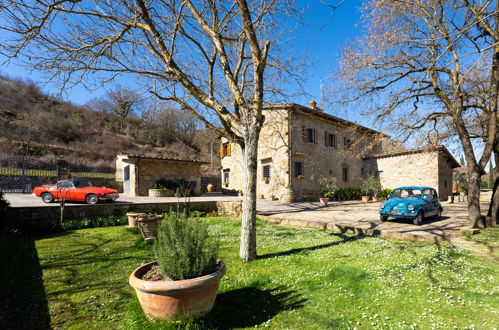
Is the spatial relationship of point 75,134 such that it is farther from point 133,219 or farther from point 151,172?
point 133,219

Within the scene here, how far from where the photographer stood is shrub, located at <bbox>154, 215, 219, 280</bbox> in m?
3.01

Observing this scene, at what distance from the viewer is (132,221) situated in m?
9.11

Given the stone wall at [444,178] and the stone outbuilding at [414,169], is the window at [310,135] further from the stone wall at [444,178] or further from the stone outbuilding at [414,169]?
the stone wall at [444,178]

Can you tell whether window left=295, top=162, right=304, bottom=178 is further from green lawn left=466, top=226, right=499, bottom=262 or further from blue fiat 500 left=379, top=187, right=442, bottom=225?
green lawn left=466, top=226, right=499, bottom=262

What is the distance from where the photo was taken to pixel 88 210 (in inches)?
379

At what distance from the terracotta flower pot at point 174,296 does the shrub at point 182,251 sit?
0.68 feet

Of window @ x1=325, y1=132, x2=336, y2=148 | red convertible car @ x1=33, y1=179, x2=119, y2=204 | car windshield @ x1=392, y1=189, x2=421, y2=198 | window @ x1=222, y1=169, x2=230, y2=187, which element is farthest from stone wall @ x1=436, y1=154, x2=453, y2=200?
red convertible car @ x1=33, y1=179, x2=119, y2=204

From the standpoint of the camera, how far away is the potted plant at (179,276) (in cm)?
279

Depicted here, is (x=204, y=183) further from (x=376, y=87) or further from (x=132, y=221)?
(x=376, y=87)

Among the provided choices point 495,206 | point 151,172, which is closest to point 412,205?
point 495,206

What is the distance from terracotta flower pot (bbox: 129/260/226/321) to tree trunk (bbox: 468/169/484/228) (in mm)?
8943

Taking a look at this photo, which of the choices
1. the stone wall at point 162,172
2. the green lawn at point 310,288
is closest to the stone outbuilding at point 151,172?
the stone wall at point 162,172

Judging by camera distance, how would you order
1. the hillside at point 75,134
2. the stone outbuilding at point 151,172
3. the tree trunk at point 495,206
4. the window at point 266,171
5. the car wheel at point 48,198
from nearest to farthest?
the tree trunk at point 495,206 → the car wheel at point 48,198 → the stone outbuilding at point 151,172 → the window at point 266,171 → the hillside at point 75,134

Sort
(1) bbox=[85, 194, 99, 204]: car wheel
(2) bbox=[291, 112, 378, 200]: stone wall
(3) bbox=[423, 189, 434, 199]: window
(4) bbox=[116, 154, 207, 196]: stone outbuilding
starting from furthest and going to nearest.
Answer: (2) bbox=[291, 112, 378, 200]: stone wall
(4) bbox=[116, 154, 207, 196]: stone outbuilding
(1) bbox=[85, 194, 99, 204]: car wheel
(3) bbox=[423, 189, 434, 199]: window
